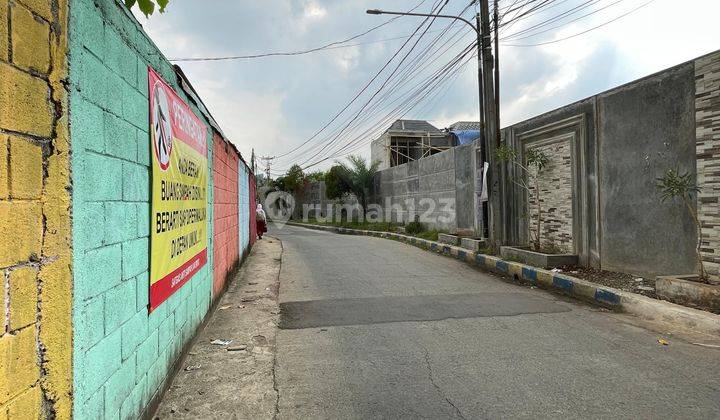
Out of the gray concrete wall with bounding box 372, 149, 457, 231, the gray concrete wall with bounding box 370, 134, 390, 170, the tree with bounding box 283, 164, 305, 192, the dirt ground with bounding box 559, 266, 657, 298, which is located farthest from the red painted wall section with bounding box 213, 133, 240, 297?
the tree with bounding box 283, 164, 305, 192

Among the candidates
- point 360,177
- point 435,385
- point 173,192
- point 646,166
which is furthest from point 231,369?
point 360,177

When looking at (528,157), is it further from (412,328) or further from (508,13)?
(412,328)

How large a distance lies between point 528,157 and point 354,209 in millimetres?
19094

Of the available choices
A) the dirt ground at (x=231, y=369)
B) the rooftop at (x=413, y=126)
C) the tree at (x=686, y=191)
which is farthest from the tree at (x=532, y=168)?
the rooftop at (x=413, y=126)

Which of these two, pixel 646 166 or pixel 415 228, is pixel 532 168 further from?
pixel 415 228

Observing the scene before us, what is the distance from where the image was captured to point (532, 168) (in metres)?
10.6

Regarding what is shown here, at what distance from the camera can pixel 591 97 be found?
8562mm

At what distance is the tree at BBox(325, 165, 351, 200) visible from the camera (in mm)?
27281

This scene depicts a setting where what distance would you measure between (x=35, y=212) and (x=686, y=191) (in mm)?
7369

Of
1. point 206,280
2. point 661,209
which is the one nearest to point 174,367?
point 206,280

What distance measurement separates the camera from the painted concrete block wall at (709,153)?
6.03 metres

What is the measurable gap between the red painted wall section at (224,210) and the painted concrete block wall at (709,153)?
6443mm

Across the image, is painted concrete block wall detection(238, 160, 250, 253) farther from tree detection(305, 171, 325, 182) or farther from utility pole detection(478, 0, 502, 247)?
tree detection(305, 171, 325, 182)

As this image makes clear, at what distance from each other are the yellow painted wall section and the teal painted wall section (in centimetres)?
10
